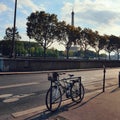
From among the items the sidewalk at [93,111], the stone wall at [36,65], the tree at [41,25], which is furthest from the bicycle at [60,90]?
the tree at [41,25]

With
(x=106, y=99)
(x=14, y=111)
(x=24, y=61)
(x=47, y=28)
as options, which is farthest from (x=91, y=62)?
(x=14, y=111)

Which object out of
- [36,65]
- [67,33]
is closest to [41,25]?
[67,33]

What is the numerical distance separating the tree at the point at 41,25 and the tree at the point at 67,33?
2.73 metres

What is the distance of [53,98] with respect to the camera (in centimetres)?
761

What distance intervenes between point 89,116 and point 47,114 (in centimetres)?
121

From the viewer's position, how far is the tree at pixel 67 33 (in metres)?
46.3

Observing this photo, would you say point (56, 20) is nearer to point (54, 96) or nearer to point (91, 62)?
point (91, 62)

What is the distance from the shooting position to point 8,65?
24.0 metres

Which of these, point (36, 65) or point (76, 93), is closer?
point (76, 93)

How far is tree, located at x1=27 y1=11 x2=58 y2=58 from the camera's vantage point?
4241 cm

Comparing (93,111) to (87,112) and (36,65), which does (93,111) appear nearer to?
(87,112)

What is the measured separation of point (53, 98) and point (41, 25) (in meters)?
35.8

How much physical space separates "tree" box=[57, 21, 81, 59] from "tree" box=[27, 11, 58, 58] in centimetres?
273

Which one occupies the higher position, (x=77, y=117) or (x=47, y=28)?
(x=47, y=28)
